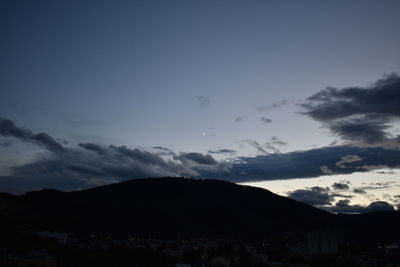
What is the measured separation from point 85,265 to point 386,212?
461 feet

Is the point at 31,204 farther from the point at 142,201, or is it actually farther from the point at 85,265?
the point at 85,265

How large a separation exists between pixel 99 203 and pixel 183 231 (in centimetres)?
4280

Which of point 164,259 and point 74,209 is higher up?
point 74,209

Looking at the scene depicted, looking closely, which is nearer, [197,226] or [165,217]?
[197,226]

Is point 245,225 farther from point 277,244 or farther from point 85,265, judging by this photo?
point 85,265

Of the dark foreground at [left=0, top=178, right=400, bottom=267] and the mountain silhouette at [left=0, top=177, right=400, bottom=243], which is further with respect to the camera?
the mountain silhouette at [left=0, top=177, right=400, bottom=243]

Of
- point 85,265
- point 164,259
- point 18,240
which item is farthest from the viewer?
point 164,259

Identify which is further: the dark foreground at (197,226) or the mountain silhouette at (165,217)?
the mountain silhouette at (165,217)

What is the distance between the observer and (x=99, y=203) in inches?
7032

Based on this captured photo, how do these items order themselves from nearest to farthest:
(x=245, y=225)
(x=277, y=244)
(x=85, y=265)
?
(x=85, y=265)
(x=277, y=244)
(x=245, y=225)

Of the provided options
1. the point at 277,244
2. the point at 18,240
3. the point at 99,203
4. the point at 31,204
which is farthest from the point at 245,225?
the point at 18,240

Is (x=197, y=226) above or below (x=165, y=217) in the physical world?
below

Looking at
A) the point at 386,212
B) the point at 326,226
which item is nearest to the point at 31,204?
the point at 326,226

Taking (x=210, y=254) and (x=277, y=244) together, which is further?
(x=277, y=244)
